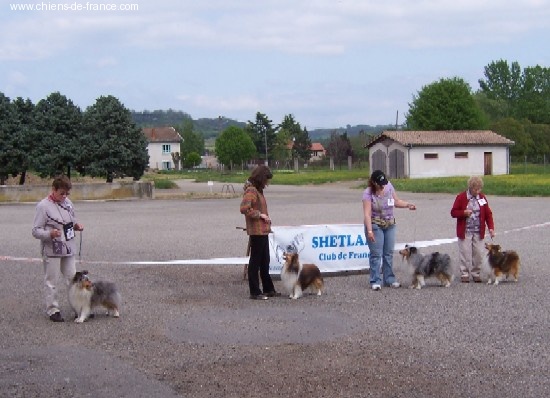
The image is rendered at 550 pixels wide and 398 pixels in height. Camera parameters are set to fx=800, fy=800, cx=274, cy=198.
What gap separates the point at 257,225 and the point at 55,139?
3609 cm

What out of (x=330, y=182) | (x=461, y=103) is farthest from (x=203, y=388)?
(x=461, y=103)

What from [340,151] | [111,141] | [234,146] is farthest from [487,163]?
[340,151]

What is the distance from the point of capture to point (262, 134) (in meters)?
119

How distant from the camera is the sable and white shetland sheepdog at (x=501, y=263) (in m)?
12.5

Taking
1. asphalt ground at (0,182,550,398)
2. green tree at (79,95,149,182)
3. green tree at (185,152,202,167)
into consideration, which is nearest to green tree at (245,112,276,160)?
green tree at (185,152,202,167)

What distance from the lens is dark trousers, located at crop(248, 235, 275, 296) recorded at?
1161 centimetres

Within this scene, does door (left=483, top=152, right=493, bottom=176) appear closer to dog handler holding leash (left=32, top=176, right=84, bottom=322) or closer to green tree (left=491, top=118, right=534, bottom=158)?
green tree (left=491, top=118, right=534, bottom=158)

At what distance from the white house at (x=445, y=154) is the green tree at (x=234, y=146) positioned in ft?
110

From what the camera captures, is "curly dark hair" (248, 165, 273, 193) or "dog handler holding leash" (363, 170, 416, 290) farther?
"dog handler holding leash" (363, 170, 416, 290)

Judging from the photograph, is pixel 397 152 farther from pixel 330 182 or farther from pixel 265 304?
pixel 265 304

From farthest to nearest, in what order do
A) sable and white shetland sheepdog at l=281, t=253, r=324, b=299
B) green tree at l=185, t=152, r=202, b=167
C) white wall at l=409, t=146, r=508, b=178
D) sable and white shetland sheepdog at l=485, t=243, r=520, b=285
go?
1. green tree at l=185, t=152, r=202, b=167
2. white wall at l=409, t=146, r=508, b=178
3. sable and white shetland sheepdog at l=485, t=243, r=520, b=285
4. sable and white shetland sheepdog at l=281, t=253, r=324, b=299

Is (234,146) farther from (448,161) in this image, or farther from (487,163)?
(487,163)

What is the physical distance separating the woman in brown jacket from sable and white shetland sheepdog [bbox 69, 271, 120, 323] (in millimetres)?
2178

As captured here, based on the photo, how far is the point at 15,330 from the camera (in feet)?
31.6
